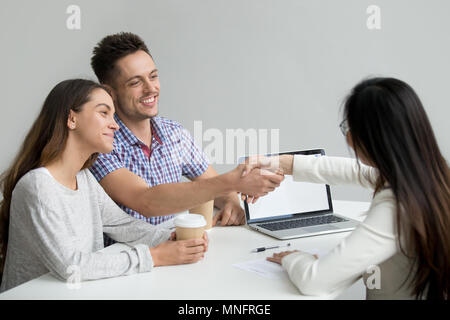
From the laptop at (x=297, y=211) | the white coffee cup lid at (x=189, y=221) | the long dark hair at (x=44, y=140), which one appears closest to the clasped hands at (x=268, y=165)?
the laptop at (x=297, y=211)

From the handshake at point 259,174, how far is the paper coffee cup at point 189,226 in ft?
0.88

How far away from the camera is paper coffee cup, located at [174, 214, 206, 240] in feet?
4.72

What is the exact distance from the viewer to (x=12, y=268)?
146cm

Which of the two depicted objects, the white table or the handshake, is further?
the handshake

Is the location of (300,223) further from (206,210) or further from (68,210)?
(68,210)

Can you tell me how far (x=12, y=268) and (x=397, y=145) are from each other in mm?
1152

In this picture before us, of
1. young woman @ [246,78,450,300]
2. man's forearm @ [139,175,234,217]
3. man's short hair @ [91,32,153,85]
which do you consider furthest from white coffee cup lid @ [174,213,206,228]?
man's short hair @ [91,32,153,85]

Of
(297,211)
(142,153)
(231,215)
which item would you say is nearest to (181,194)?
(231,215)

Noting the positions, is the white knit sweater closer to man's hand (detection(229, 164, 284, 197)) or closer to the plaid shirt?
man's hand (detection(229, 164, 284, 197))

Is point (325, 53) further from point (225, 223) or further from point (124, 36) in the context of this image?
point (225, 223)

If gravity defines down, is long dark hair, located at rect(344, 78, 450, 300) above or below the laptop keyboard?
above

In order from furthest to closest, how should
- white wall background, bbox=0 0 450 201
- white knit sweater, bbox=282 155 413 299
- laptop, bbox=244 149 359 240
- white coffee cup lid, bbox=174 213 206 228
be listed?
white wall background, bbox=0 0 450 201 < laptop, bbox=244 149 359 240 < white coffee cup lid, bbox=174 213 206 228 < white knit sweater, bbox=282 155 413 299

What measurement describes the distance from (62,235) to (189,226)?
1.17 feet
